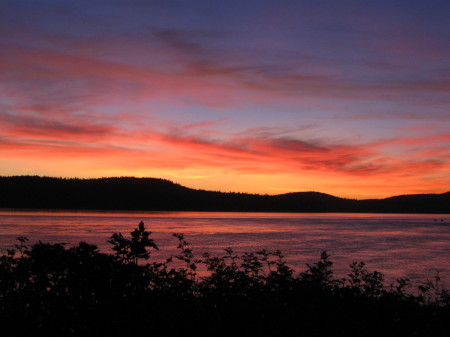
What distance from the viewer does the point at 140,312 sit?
6.87 metres

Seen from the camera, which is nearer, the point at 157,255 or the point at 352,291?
the point at 352,291

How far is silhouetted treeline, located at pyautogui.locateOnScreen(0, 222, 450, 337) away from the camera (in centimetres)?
658

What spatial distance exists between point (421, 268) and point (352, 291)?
2666cm

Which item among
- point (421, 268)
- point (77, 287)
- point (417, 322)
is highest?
point (77, 287)

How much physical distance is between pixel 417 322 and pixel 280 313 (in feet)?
7.70

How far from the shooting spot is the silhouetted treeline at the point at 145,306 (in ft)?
21.6

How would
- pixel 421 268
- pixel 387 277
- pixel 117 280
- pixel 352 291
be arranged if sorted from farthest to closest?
pixel 421 268 < pixel 387 277 < pixel 352 291 < pixel 117 280

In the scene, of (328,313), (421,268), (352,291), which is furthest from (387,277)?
(328,313)

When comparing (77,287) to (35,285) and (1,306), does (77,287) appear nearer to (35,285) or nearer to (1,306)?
(35,285)

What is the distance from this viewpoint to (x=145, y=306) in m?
6.90

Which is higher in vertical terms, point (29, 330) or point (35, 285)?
point (35, 285)

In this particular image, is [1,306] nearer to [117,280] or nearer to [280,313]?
[117,280]

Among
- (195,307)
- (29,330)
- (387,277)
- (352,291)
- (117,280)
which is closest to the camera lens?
(29,330)

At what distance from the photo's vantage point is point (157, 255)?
3531cm
